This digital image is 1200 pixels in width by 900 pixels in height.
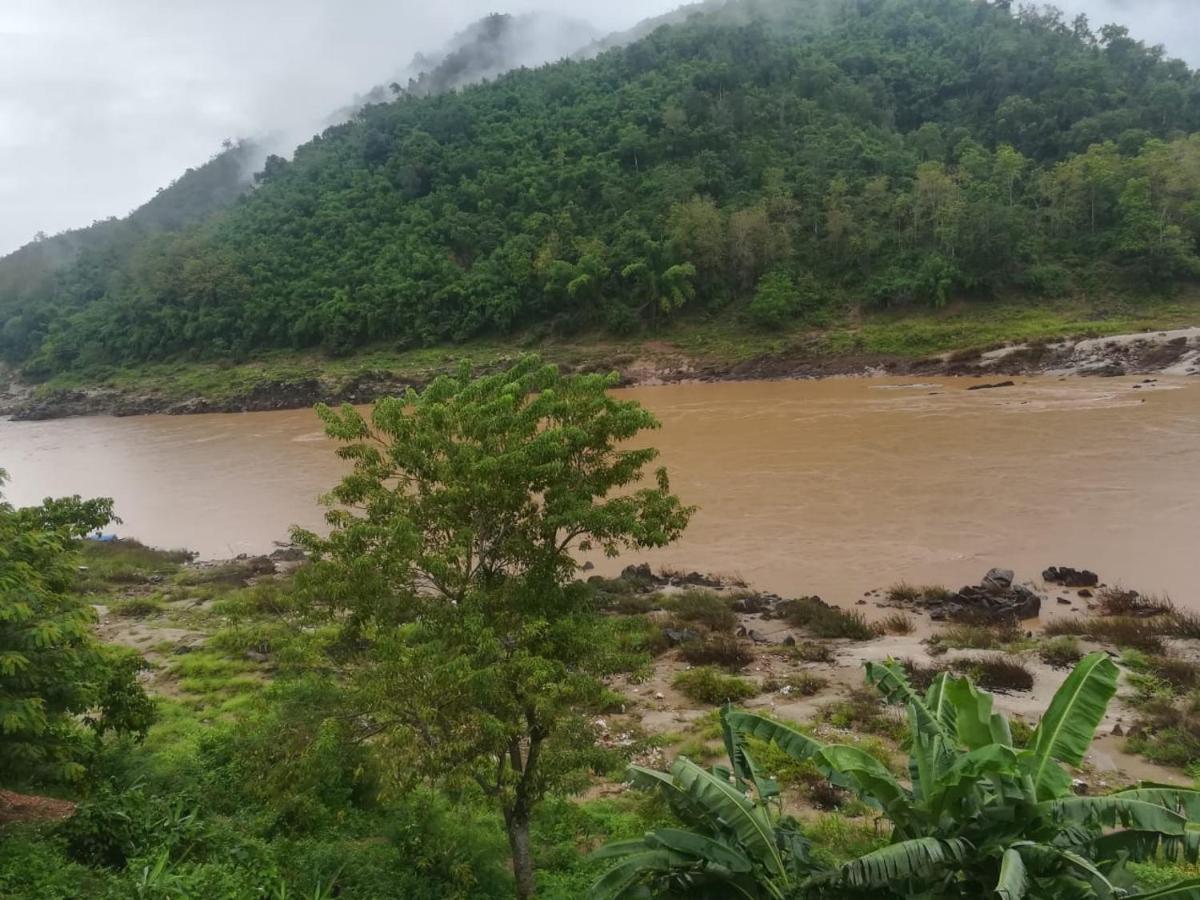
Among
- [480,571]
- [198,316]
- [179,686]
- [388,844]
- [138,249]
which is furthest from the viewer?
[138,249]

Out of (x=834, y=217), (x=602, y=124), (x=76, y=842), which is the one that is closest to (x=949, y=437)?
(x=76, y=842)

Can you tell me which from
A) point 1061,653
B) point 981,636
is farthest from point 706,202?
point 1061,653

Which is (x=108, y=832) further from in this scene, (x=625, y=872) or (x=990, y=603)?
(x=990, y=603)

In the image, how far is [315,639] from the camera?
588 centimetres

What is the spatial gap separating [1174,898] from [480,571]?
493 centimetres

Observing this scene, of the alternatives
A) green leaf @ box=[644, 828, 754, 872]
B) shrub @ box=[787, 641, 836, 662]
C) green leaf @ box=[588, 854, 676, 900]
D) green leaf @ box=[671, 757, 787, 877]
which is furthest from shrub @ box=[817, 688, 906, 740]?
green leaf @ box=[588, 854, 676, 900]

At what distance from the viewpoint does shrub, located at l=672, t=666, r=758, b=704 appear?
11.3 m

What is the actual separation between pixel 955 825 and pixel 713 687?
7308mm

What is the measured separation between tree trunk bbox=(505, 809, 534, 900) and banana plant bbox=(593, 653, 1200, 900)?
5.92 ft

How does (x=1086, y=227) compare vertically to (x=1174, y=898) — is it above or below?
above

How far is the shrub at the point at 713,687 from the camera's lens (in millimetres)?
11281

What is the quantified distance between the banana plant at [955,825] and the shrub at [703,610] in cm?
915

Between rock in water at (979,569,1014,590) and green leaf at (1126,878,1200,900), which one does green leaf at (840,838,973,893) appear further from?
rock in water at (979,569,1014,590)

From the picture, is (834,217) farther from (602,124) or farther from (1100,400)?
(602,124)
